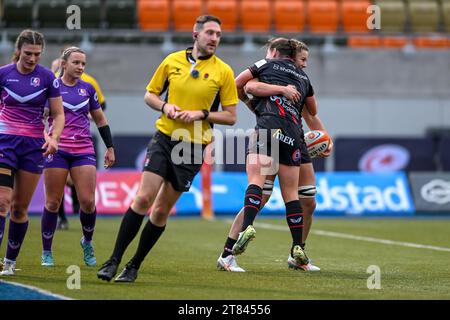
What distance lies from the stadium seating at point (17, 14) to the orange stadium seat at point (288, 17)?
21.6ft

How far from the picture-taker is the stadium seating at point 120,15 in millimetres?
24750

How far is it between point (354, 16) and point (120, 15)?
21.1 feet

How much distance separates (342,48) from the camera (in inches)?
981

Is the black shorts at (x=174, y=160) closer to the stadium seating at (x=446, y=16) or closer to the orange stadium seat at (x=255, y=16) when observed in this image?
the orange stadium seat at (x=255, y=16)

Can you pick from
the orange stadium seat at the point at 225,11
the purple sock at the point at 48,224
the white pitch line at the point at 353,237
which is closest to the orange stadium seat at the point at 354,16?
the orange stadium seat at the point at 225,11

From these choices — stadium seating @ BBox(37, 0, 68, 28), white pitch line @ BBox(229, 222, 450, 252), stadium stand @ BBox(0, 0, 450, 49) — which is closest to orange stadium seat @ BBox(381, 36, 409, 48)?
stadium stand @ BBox(0, 0, 450, 49)

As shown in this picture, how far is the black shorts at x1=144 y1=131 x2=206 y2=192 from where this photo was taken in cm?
810

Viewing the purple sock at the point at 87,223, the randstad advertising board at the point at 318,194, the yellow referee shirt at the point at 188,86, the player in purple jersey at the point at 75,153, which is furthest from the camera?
the randstad advertising board at the point at 318,194

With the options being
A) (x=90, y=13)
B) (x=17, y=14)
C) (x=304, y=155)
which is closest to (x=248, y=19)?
(x=90, y=13)

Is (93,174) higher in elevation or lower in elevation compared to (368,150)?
higher

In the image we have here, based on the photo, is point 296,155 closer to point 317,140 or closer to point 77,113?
point 317,140
